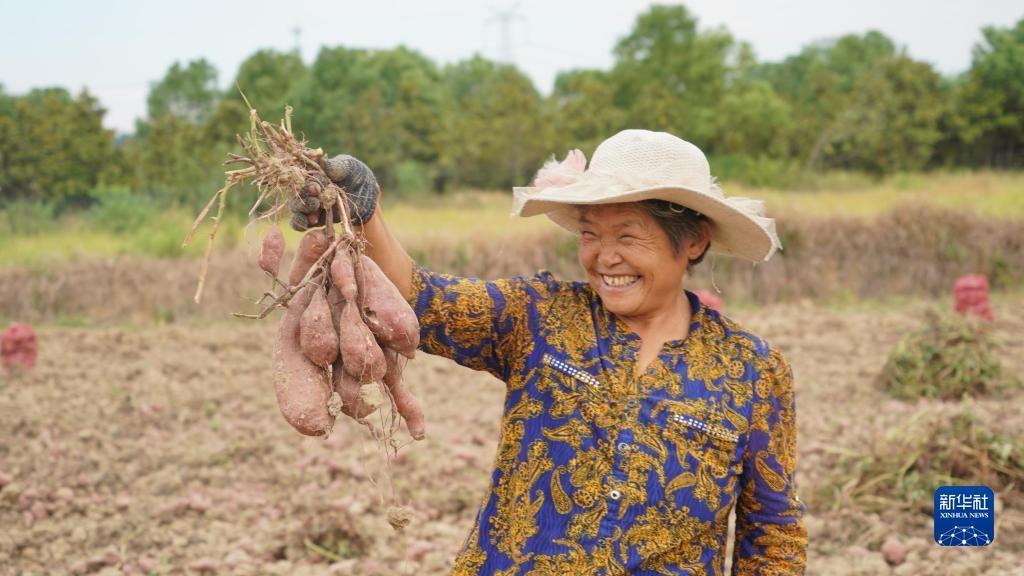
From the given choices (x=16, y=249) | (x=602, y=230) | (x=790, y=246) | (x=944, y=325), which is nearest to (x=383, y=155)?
(x=16, y=249)

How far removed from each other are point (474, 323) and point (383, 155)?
604 inches

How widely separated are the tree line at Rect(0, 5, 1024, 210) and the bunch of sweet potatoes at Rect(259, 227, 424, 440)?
11.9m

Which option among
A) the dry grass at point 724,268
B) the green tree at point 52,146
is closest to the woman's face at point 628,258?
the dry grass at point 724,268

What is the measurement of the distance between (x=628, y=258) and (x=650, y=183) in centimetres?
14

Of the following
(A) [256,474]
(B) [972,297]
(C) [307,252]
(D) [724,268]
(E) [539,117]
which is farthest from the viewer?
(E) [539,117]

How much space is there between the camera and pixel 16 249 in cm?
930

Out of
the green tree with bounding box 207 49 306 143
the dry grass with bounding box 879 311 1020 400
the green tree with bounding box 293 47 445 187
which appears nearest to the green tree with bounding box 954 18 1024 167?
the green tree with bounding box 293 47 445 187

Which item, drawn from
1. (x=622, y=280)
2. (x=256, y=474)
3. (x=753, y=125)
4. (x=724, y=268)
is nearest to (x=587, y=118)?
(x=753, y=125)

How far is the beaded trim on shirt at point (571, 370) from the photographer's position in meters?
1.58

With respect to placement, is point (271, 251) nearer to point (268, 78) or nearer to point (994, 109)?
point (268, 78)

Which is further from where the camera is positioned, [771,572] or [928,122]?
[928,122]

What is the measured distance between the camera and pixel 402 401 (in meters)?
1.59

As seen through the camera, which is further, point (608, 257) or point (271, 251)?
point (608, 257)

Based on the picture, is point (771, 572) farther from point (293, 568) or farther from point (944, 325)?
point (944, 325)
